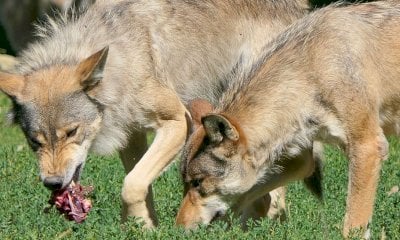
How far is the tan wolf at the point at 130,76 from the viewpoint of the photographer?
8570mm

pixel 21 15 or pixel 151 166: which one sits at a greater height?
pixel 151 166

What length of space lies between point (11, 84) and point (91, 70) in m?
0.63

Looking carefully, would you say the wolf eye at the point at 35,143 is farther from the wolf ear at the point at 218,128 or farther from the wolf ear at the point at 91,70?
the wolf ear at the point at 218,128

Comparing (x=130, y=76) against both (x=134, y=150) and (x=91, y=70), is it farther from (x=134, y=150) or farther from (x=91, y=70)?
(x=134, y=150)

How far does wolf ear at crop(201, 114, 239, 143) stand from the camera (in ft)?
25.4

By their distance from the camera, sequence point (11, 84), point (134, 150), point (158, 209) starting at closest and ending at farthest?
1. point (11, 84)
2. point (158, 209)
3. point (134, 150)

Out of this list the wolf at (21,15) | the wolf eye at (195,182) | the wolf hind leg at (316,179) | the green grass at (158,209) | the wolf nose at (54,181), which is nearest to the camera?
the green grass at (158,209)

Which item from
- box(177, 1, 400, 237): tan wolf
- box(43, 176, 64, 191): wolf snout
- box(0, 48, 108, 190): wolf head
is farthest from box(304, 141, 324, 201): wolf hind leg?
box(43, 176, 64, 191): wolf snout

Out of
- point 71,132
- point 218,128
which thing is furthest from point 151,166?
point 218,128

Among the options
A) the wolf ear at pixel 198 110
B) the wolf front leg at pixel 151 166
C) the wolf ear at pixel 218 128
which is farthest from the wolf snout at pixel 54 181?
the wolf ear at pixel 218 128

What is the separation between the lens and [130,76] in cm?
898

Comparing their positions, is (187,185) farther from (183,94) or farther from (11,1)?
(11,1)

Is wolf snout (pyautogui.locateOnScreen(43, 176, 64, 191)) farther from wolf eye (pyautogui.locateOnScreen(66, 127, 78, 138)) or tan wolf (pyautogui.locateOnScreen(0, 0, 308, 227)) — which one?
wolf eye (pyautogui.locateOnScreen(66, 127, 78, 138))

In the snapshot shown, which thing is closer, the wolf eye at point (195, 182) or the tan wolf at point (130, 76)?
the wolf eye at point (195, 182)
